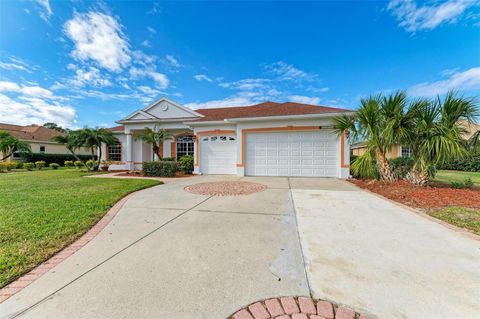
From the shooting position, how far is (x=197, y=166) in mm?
12820

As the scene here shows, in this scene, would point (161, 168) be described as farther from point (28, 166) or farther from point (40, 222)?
point (28, 166)

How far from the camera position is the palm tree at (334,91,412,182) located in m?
6.96

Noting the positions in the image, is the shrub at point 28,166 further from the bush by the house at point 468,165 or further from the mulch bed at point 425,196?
the bush by the house at point 468,165

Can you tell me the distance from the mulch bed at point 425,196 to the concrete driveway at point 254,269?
1749 mm

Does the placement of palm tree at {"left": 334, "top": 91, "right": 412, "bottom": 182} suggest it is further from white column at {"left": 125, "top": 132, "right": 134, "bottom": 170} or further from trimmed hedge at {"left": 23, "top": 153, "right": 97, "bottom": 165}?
trimmed hedge at {"left": 23, "top": 153, "right": 97, "bottom": 165}

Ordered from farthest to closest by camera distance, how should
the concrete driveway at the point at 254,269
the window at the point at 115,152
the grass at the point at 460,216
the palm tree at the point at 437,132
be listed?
the window at the point at 115,152 → the palm tree at the point at 437,132 → the grass at the point at 460,216 → the concrete driveway at the point at 254,269

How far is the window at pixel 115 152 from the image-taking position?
16.9 metres

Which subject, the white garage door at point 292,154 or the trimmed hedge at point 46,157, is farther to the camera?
the trimmed hedge at point 46,157

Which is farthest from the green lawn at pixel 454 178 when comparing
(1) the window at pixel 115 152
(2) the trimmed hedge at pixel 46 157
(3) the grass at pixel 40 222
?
(2) the trimmed hedge at pixel 46 157

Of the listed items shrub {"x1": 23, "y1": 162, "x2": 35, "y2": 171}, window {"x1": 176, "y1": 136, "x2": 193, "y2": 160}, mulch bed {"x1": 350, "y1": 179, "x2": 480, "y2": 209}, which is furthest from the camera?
shrub {"x1": 23, "y1": 162, "x2": 35, "y2": 171}

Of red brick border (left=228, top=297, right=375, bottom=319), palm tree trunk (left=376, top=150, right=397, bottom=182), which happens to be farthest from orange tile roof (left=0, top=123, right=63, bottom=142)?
palm tree trunk (left=376, top=150, right=397, bottom=182)

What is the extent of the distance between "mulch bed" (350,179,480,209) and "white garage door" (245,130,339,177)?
11.2ft

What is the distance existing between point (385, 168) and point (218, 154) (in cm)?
897

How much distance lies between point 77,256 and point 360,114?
950 centimetres
